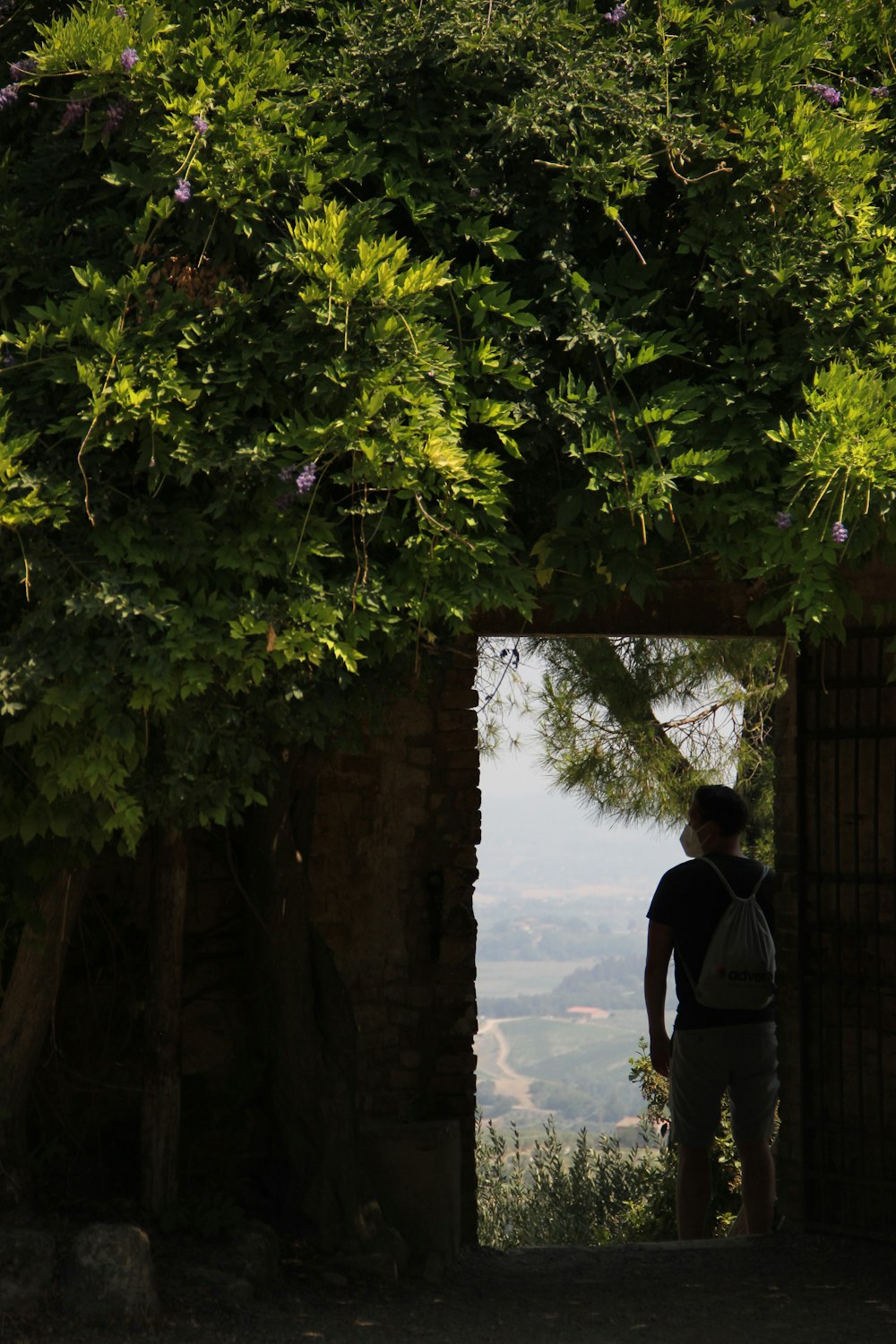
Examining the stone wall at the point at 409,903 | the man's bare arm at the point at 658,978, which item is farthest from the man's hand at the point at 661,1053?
the stone wall at the point at 409,903

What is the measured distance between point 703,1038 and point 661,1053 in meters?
0.18

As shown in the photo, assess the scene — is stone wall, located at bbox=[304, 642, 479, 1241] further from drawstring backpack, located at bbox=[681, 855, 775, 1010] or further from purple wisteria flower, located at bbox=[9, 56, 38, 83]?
purple wisteria flower, located at bbox=[9, 56, 38, 83]

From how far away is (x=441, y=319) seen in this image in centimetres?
367

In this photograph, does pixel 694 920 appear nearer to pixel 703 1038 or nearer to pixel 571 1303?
pixel 703 1038

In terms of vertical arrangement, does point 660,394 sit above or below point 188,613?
above

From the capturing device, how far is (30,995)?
15.1 feet

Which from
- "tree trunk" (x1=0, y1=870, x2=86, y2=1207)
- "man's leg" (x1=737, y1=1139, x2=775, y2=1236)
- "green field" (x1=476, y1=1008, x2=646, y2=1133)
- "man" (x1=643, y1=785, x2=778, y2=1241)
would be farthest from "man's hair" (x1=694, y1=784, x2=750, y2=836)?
"green field" (x1=476, y1=1008, x2=646, y2=1133)

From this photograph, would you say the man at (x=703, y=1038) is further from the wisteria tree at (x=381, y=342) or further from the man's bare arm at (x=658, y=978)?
the wisteria tree at (x=381, y=342)

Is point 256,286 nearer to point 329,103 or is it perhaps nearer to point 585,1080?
point 329,103

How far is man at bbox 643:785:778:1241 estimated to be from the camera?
226 inches

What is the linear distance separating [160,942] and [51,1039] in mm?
514

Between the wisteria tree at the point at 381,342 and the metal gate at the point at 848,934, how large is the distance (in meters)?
2.04

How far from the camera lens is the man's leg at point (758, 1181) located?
584 centimetres

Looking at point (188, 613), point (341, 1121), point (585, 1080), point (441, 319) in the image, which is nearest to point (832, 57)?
point (441, 319)
